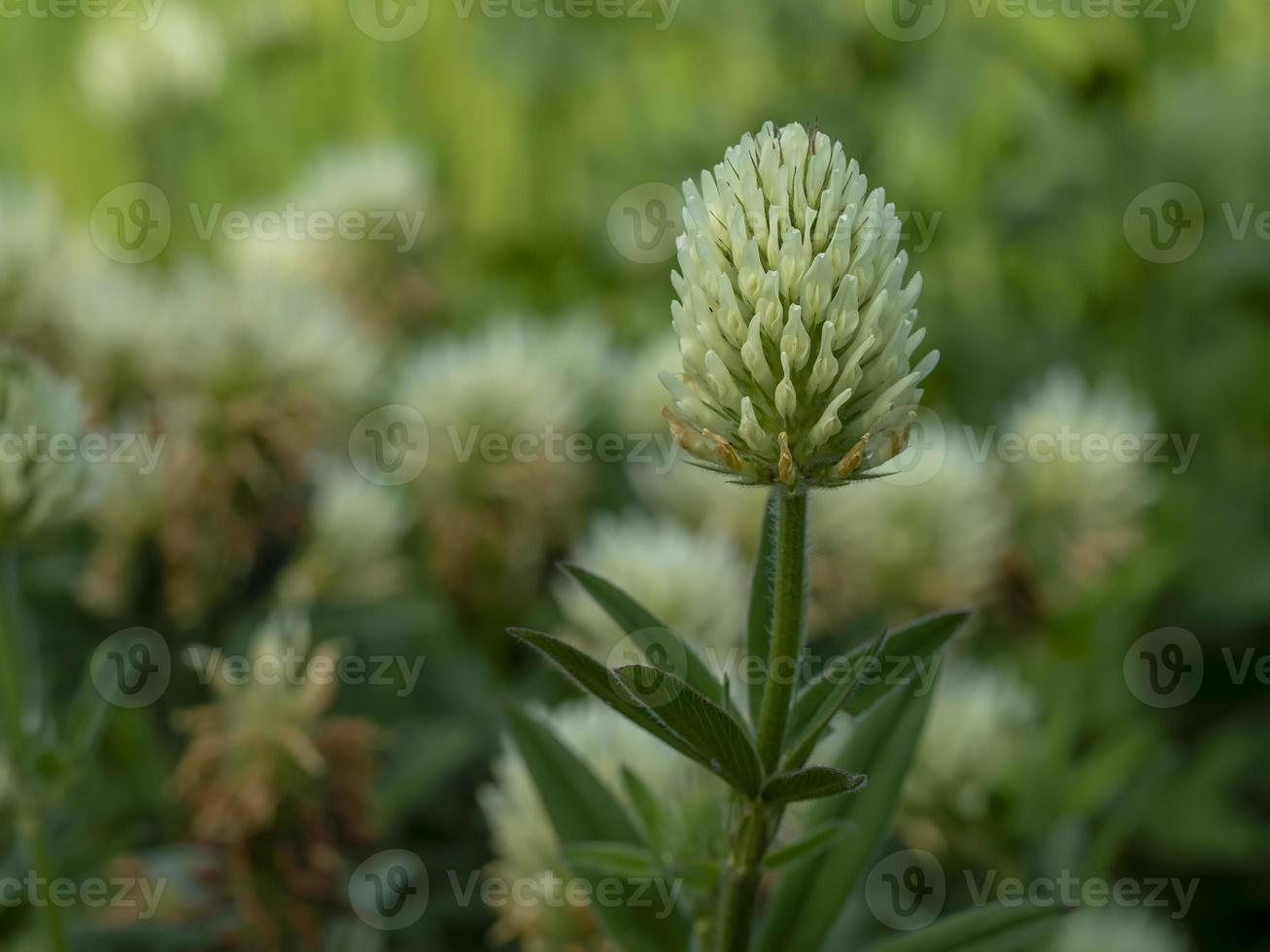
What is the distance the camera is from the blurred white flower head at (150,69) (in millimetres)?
2904

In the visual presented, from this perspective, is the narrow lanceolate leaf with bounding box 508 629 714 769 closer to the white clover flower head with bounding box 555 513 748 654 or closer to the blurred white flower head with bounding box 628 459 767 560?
the white clover flower head with bounding box 555 513 748 654

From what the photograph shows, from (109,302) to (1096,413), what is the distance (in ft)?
4.43

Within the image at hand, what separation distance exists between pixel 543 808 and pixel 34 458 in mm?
476

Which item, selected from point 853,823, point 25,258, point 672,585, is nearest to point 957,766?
point 672,585

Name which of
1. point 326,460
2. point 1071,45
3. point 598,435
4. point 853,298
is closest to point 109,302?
point 326,460

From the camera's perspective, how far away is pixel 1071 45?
3.23 meters

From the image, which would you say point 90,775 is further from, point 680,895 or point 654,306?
point 654,306

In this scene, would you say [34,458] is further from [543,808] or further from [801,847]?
[801,847]
